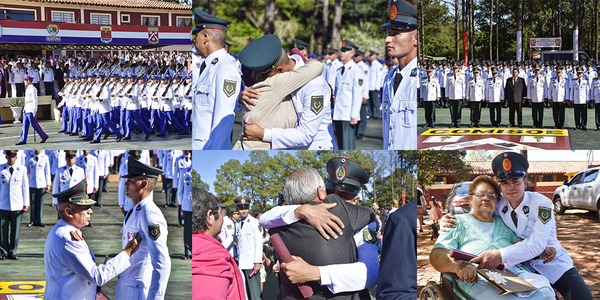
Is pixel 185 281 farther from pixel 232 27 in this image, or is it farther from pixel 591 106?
pixel 591 106

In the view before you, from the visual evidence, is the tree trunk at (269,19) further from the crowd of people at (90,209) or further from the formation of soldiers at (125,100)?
the formation of soldiers at (125,100)

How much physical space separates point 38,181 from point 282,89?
3639 mm

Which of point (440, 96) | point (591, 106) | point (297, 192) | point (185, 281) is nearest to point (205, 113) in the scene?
point (297, 192)

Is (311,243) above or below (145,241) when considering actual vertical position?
above

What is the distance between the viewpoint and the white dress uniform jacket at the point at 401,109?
21.4 ft

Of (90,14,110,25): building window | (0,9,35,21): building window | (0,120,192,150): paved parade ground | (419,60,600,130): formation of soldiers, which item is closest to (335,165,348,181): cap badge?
(419,60,600,130): formation of soldiers

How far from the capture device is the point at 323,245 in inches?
202

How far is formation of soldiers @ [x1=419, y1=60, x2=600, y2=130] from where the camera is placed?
8.52 metres

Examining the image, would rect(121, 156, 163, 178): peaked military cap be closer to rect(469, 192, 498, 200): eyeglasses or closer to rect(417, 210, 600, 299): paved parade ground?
rect(417, 210, 600, 299): paved parade ground

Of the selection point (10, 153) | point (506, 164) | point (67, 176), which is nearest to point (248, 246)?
point (506, 164)

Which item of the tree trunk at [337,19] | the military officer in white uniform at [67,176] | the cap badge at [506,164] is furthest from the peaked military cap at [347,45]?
the military officer in white uniform at [67,176]

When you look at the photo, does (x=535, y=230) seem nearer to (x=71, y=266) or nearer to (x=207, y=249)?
(x=207, y=249)

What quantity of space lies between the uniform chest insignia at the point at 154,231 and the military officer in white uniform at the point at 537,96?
191 inches

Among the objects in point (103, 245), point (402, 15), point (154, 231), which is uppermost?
point (402, 15)
